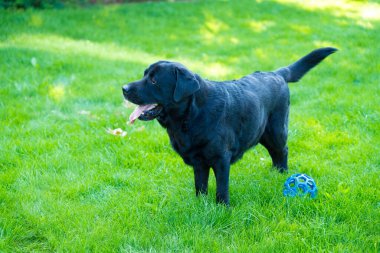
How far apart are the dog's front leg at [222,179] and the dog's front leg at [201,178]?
0.43 ft

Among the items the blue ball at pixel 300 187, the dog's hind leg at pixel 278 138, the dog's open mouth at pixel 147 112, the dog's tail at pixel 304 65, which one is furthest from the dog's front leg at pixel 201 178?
the dog's tail at pixel 304 65

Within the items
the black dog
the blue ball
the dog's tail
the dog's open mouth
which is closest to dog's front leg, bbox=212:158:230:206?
the black dog

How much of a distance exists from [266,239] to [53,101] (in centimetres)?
458

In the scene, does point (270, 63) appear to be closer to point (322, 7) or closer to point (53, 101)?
point (53, 101)

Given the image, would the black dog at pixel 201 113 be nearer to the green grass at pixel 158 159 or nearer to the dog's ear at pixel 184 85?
the dog's ear at pixel 184 85

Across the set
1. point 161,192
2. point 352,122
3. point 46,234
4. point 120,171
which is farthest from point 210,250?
point 352,122

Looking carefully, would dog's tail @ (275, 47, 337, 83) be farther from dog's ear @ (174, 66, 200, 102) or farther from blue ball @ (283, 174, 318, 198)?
dog's ear @ (174, 66, 200, 102)

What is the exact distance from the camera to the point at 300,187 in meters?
3.86

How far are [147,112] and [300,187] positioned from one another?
5.11ft

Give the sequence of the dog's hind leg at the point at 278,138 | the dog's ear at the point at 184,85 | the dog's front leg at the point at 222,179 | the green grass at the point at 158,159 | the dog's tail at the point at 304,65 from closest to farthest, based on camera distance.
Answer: the green grass at the point at 158,159 < the dog's ear at the point at 184,85 < the dog's front leg at the point at 222,179 < the dog's hind leg at the point at 278,138 < the dog's tail at the point at 304,65

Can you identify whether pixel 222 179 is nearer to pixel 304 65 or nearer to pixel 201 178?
pixel 201 178

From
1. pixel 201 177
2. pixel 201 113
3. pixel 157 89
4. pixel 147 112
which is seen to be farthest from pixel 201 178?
pixel 157 89

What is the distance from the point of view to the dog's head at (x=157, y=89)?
139 inches

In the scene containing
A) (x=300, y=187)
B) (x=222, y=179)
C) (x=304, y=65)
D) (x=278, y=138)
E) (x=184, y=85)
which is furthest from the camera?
(x=304, y=65)
